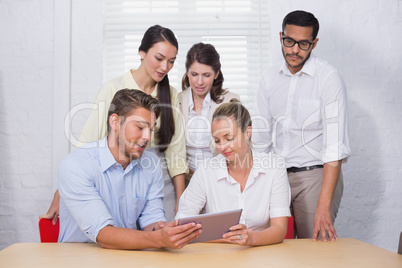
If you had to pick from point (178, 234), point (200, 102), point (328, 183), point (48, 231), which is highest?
point (200, 102)

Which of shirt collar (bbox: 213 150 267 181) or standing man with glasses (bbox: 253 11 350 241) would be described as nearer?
shirt collar (bbox: 213 150 267 181)

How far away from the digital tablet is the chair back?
31.6 inches

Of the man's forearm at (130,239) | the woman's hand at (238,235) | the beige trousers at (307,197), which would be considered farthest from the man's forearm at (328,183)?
the man's forearm at (130,239)

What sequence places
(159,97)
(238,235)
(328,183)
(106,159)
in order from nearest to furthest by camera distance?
(238,235) < (106,159) < (328,183) < (159,97)

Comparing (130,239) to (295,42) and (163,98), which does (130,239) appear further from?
(295,42)

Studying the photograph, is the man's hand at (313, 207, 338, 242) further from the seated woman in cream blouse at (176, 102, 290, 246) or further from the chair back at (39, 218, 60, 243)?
the chair back at (39, 218, 60, 243)

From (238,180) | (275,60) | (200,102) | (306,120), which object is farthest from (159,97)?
(275,60)

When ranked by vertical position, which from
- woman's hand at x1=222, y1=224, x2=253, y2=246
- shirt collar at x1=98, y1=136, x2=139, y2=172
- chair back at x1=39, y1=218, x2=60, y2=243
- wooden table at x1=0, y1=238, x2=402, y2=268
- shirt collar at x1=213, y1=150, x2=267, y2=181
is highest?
shirt collar at x1=98, y1=136, x2=139, y2=172

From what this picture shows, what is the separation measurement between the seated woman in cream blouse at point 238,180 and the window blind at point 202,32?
118 centimetres

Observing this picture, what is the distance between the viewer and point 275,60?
10.5 feet

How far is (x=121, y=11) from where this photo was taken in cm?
320

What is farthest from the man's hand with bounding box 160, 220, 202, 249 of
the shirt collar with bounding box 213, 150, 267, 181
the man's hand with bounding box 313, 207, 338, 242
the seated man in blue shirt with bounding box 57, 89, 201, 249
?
the man's hand with bounding box 313, 207, 338, 242

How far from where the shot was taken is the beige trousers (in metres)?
2.23

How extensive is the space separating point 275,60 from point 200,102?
908mm
